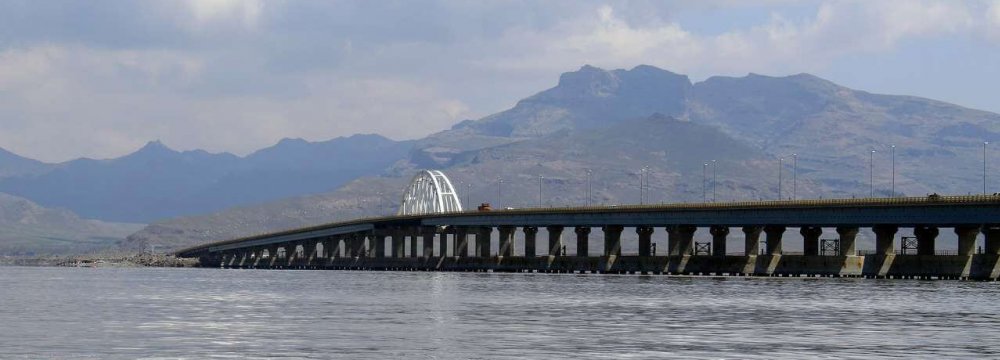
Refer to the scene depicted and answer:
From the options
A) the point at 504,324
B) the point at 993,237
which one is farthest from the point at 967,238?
the point at 504,324

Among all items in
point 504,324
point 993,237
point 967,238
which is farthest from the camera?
point 967,238

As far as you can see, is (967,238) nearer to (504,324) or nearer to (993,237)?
(993,237)

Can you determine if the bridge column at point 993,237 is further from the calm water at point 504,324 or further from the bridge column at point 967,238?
the calm water at point 504,324

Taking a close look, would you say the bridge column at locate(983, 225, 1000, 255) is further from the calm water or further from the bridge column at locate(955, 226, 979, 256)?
the calm water

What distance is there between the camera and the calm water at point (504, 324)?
80875 millimetres

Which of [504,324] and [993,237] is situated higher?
[993,237]

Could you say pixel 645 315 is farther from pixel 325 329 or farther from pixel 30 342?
pixel 30 342

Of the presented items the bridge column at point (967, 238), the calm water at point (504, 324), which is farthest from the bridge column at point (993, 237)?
the calm water at point (504, 324)

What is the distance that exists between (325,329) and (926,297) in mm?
62292

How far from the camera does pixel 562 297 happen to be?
145 m

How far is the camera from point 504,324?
101 m

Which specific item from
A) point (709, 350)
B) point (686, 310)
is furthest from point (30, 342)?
point (686, 310)

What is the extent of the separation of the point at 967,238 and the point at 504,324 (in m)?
106

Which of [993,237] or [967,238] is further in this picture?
[967,238]
